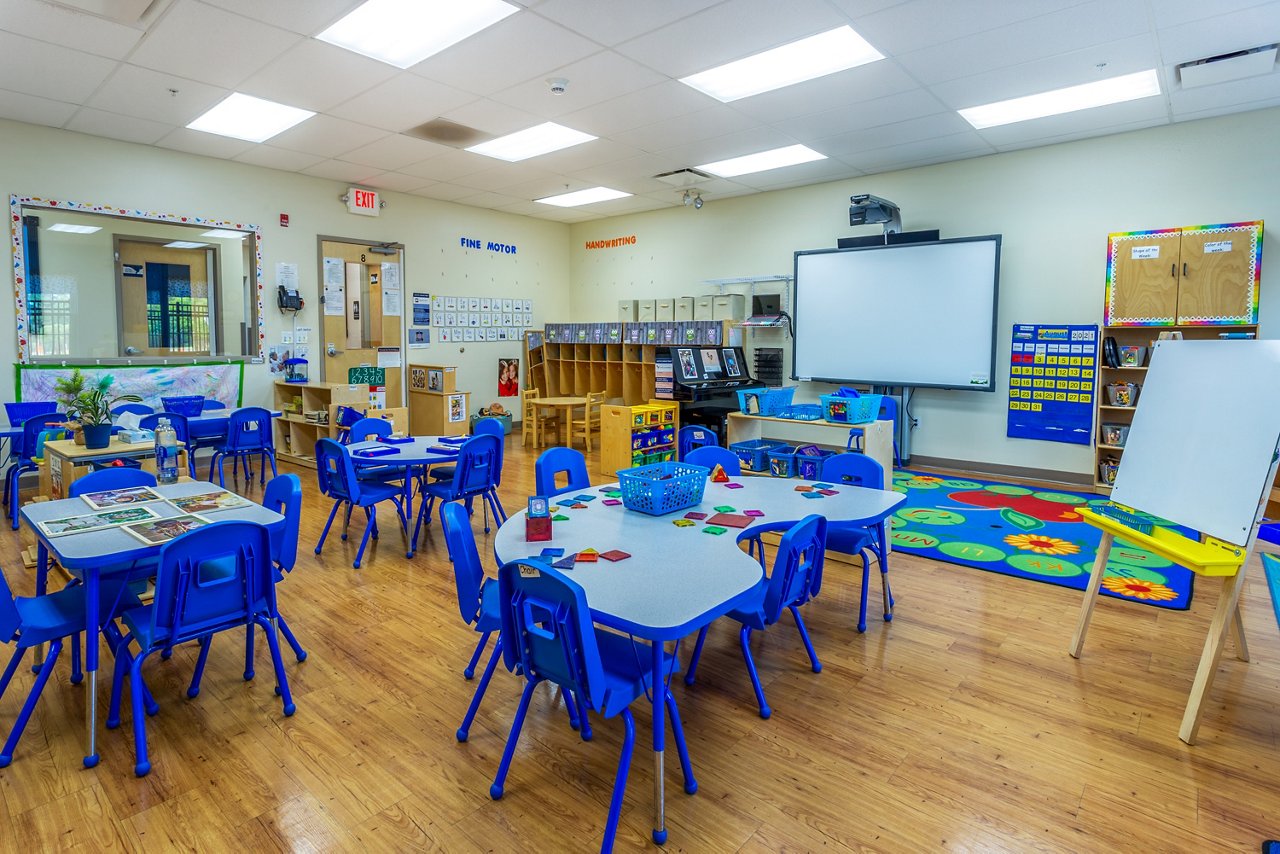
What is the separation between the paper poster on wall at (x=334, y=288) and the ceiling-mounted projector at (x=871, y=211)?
5947 millimetres

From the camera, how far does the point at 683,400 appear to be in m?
7.93

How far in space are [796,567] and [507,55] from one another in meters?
3.92

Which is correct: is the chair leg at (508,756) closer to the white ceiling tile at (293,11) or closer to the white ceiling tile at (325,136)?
the white ceiling tile at (293,11)

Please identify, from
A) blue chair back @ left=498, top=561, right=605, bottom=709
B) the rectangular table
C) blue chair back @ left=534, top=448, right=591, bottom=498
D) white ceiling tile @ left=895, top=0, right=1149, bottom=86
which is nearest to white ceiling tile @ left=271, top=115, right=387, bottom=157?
blue chair back @ left=534, top=448, right=591, bottom=498

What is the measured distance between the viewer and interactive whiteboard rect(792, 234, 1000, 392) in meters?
7.12

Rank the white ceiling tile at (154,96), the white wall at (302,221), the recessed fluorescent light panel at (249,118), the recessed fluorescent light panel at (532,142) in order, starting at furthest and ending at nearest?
the recessed fluorescent light panel at (532,142), the white wall at (302,221), the recessed fluorescent light panel at (249,118), the white ceiling tile at (154,96)

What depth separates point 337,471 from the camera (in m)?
4.50

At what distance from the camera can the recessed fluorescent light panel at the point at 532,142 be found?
6434mm

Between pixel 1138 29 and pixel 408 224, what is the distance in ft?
25.3

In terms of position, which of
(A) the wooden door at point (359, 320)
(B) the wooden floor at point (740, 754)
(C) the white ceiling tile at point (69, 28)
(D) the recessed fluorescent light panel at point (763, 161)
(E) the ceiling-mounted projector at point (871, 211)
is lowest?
(B) the wooden floor at point (740, 754)

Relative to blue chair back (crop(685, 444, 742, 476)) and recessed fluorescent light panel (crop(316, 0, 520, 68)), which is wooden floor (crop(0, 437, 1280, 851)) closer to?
blue chair back (crop(685, 444, 742, 476))

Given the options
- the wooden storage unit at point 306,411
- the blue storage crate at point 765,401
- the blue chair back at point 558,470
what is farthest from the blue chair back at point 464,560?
the wooden storage unit at point 306,411

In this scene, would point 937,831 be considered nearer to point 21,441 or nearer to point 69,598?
point 69,598

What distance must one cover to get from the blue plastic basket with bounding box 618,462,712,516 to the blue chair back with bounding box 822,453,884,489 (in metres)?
1.09
